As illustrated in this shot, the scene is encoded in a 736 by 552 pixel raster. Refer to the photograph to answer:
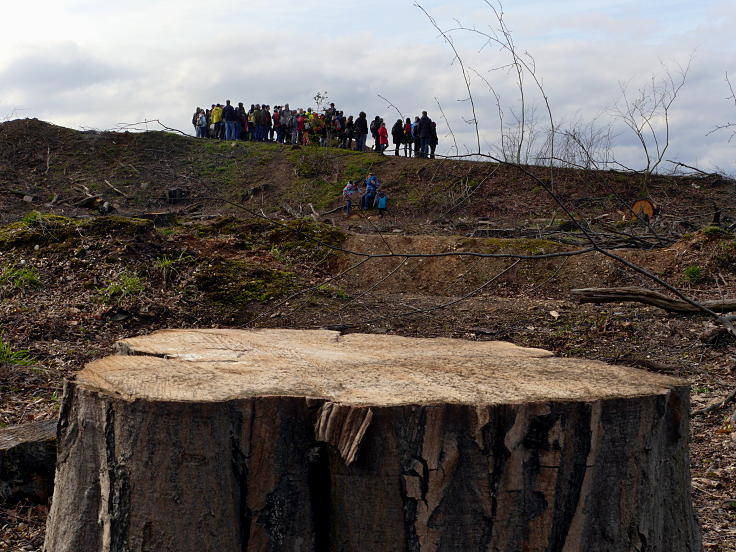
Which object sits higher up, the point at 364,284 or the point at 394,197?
the point at 394,197

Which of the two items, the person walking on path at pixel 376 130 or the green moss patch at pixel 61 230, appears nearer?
the green moss patch at pixel 61 230

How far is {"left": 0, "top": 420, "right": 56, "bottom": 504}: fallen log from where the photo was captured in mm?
3143

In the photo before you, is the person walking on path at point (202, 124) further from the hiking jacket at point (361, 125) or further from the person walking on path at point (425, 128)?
the person walking on path at point (425, 128)

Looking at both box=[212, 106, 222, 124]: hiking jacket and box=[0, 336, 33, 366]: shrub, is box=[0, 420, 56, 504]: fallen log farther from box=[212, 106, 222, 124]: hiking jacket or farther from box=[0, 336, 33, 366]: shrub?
box=[212, 106, 222, 124]: hiking jacket

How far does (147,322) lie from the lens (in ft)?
20.2

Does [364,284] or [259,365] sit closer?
[259,365]

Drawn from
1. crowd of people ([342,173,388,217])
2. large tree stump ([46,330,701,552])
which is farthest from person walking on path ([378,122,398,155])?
large tree stump ([46,330,701,552])

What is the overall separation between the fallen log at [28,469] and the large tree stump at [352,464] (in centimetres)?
111

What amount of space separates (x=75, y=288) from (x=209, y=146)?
16.7 metres

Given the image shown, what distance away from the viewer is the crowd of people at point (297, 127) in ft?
67.9

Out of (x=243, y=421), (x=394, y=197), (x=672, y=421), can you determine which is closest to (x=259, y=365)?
(x=243, y=421)

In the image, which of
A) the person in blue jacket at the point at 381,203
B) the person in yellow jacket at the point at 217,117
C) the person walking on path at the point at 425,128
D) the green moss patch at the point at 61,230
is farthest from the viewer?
the person in yellow jacket at the point at 217,117

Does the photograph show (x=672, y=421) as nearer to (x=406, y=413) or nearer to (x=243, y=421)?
(x=406, y=413)

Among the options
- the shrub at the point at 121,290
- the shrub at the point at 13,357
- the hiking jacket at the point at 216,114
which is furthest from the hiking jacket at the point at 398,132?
the shrub at the point at 13,357
